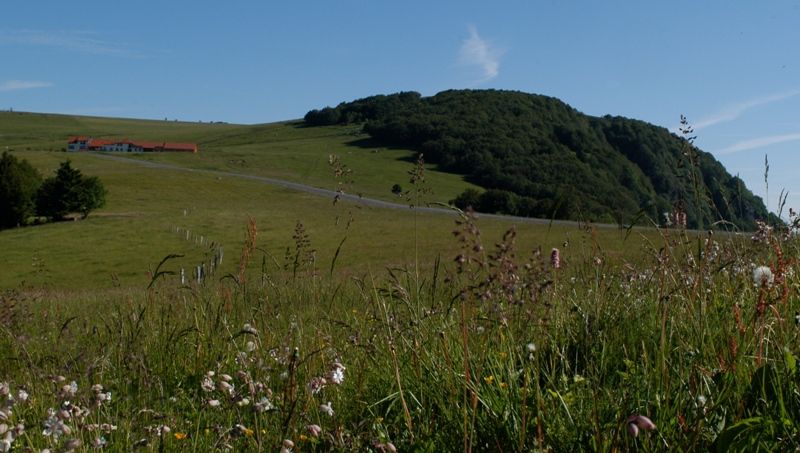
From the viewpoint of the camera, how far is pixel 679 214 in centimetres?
448

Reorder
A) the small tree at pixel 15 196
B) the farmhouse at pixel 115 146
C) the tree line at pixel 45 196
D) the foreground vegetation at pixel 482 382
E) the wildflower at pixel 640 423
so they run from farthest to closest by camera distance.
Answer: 1. the farmhouse at pixel 115 146
2. the tree line at pixel 45 196
3. the small tree at pixel 15 196
4. the foreground vegetation at pixel 482 382
5. the wildflower at pixel 640 423

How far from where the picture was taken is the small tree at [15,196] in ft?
208

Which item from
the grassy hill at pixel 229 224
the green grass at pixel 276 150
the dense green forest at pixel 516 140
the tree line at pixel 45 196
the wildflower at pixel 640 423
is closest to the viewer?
the wildflower at pixel 640 423

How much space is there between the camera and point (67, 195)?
64625 mm

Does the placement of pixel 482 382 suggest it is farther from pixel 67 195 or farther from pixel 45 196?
pixel 45 196

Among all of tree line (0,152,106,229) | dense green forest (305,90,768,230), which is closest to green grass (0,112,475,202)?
dense green forest (305,90,768,230)

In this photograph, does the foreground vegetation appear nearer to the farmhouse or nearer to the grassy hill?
the grassy hill

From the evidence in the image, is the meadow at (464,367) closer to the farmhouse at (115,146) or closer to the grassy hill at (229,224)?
the grassy hill at (229,224)

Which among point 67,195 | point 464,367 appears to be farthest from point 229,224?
point 464,367

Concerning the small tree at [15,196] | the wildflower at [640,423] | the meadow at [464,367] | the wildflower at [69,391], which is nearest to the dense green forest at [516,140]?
the small tree at [15,196]

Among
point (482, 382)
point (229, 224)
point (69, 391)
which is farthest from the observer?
point (229, 224)

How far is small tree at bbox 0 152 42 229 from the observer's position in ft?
208

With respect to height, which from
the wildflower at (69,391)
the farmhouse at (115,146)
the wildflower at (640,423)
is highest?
the wildflower at (640,423)

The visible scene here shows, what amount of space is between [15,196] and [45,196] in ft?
8.34
